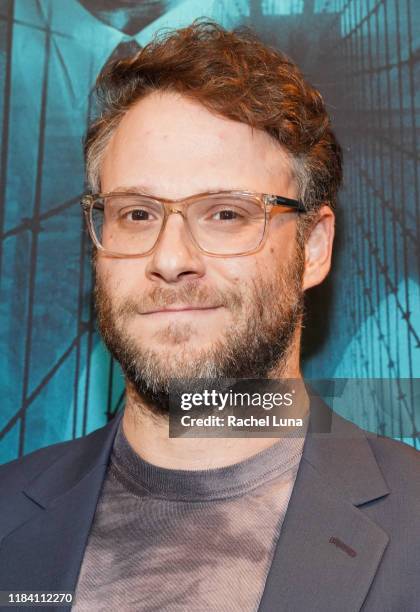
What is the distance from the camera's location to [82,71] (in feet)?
6.95

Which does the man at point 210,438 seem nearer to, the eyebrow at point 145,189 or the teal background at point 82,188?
the eyebrow at point 145,189

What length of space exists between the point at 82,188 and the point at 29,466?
2.68 ft

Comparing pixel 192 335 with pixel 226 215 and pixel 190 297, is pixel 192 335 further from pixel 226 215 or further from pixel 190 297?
pixel 226 215

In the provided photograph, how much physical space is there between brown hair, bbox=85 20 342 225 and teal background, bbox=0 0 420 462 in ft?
0.74

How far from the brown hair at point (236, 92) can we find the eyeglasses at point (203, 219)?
173mm

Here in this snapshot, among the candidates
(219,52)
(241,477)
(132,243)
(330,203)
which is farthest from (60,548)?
(219,52)

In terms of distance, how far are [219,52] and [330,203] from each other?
1.53ft

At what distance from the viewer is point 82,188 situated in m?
2.10

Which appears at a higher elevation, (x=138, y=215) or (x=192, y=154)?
(x=192, y=154)

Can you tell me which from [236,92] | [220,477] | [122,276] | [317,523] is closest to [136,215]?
[122,276]

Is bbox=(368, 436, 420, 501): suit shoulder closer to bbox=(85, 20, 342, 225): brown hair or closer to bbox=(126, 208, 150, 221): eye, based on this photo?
bbox=(85, 20, 342, 225): brown hair

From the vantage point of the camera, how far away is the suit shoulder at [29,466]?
171cm

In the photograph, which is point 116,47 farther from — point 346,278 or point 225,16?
point 346,278

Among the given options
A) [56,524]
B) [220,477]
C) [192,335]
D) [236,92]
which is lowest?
[56,524]
